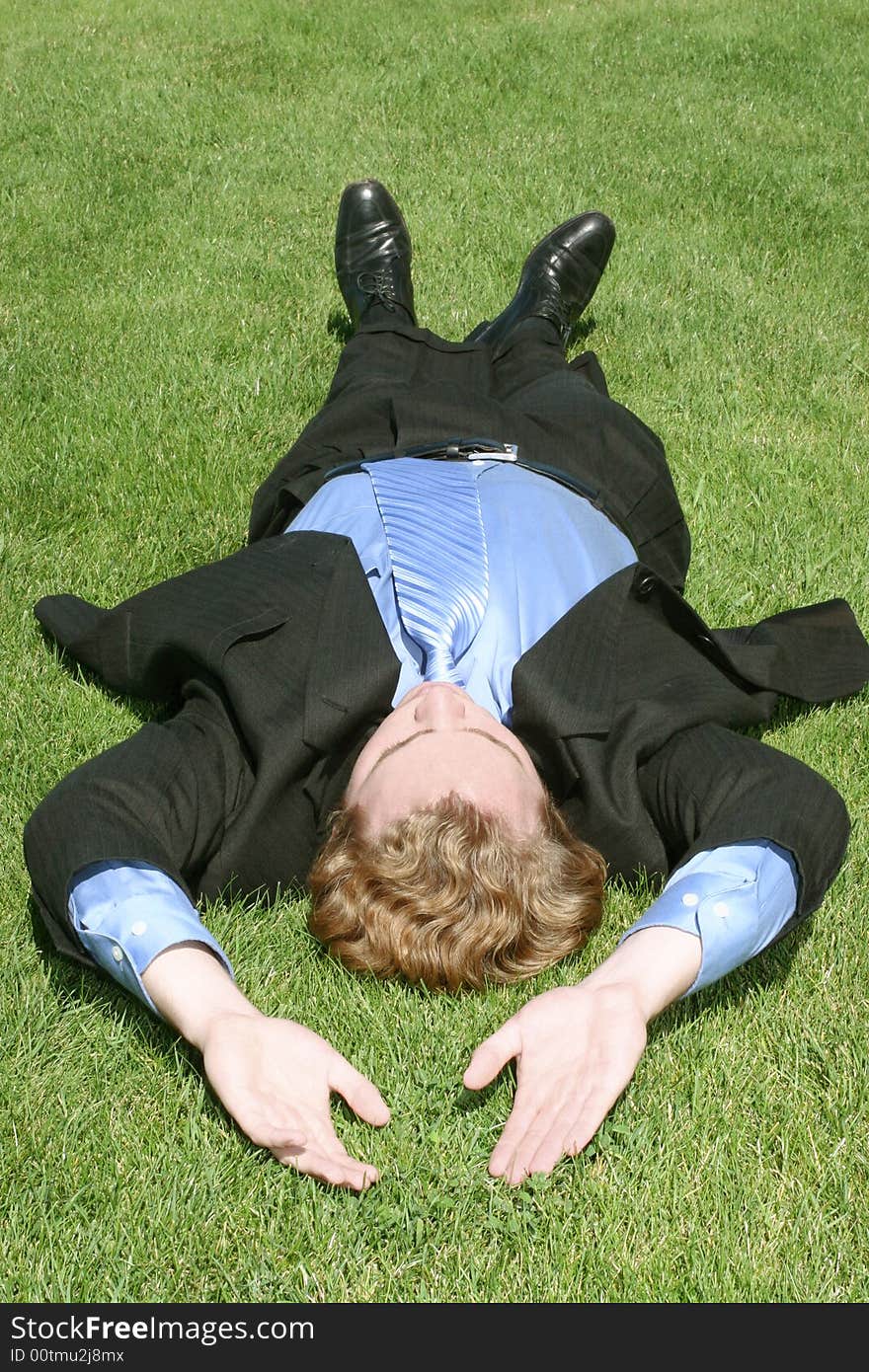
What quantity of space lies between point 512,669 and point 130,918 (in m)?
1.17

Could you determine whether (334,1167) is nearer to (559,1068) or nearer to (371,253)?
(559,1068)

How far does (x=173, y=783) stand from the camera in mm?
2799

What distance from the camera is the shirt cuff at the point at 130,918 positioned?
250 cm

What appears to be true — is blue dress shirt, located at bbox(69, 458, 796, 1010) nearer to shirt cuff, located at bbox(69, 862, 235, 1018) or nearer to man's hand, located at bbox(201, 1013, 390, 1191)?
shirt cuff, located at bbox(69, 862, 235, 1018)

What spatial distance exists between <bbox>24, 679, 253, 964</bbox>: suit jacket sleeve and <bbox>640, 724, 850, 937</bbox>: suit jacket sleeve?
1.01m

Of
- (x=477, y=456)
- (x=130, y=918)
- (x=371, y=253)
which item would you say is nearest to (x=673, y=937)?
(x=130, y=918)

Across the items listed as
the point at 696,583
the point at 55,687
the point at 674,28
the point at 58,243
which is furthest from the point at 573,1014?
the point at 674,28

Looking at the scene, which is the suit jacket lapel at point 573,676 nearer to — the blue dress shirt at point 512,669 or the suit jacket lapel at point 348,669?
the blue dress shirt at point 512,669

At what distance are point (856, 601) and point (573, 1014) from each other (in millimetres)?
2411

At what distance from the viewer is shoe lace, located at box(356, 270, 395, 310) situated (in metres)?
5.33

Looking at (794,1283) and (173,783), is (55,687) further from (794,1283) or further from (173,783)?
(794,1283)

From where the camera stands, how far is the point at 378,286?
5410mm

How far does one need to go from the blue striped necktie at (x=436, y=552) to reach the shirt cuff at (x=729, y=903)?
823 millimetres

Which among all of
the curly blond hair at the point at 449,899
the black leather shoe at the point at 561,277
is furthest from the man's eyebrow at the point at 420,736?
the black leather shoe at the point at 561,277
